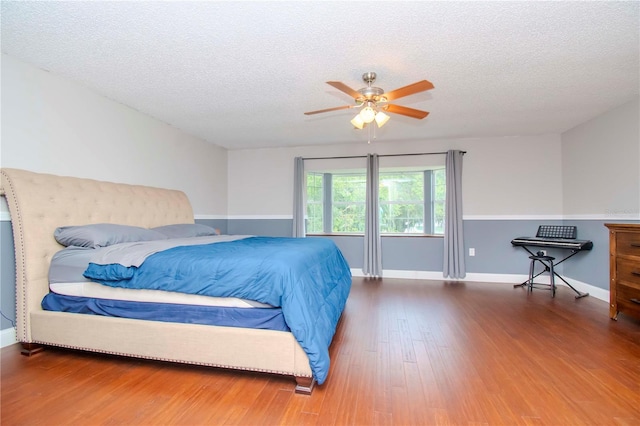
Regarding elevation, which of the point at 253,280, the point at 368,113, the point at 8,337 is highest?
the point at 368,113

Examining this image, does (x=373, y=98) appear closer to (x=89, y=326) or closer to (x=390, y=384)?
(x=390, y=384)

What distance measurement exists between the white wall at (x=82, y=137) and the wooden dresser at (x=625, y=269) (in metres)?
4.97

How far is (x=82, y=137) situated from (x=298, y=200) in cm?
306

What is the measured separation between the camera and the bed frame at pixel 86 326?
184 centimetres

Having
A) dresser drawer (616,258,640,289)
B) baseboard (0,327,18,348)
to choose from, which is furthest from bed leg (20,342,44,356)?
dresser drawer (616,258,640,289)

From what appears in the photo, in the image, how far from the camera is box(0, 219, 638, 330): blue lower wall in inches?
152

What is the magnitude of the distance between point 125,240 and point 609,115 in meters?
5.25

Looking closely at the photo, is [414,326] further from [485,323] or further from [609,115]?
[609,115]

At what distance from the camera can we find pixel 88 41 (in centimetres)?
216

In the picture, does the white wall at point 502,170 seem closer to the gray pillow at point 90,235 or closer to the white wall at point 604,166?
the white wall at point 604,166

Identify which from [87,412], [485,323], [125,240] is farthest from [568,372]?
[125,240]

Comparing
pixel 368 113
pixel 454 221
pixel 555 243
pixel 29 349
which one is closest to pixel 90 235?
pixel 29 349

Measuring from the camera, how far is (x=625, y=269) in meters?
2.84

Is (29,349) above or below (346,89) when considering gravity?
below
